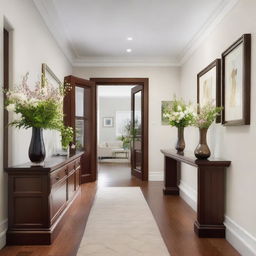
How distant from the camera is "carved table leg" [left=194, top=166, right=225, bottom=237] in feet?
10.8

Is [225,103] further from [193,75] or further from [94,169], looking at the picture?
[94,169]

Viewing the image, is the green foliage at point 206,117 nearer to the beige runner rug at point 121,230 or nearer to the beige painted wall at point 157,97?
the beige runner rug at point 121,230

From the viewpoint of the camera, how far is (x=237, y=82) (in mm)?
3113

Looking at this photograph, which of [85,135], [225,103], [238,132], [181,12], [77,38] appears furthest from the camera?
[85,135]

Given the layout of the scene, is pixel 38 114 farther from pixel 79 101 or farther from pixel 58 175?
pixel 79 101

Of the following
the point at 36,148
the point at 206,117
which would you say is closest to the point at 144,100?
the point at 206,117

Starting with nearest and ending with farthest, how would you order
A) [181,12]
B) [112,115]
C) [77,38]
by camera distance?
[181,12], [77,38], [112,115]

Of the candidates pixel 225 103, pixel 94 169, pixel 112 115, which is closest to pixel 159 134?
pixel 94 169

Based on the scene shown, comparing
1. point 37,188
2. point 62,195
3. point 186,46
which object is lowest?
point 62,195

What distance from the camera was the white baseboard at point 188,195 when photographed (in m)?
4.54

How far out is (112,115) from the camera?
13.7 m

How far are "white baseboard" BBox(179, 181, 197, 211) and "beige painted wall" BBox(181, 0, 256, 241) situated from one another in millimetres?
1049

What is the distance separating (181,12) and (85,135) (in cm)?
351

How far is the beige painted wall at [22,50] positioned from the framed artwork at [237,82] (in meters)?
2.39
